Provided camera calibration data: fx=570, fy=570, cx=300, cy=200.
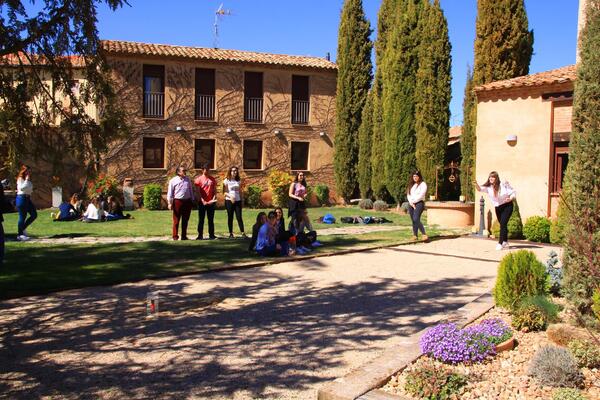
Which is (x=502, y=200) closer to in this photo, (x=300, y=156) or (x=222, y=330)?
(x=222, y=330)

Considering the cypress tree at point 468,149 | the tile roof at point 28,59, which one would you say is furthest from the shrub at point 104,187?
the tile roof at point 28,59

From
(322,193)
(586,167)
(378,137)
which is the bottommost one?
(322,193)

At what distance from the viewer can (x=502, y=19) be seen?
18.5 m

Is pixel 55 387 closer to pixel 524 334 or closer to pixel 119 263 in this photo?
pixel 524 334

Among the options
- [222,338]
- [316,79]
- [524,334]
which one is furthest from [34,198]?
[524,334]

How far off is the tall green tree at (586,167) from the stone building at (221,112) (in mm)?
21020

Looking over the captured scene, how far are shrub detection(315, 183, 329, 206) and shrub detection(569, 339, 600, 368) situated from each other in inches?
866

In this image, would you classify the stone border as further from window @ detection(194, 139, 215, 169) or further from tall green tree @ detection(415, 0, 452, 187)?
window @ detection(194, 139, 215, 169)

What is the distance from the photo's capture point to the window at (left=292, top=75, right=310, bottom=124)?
26.9 m

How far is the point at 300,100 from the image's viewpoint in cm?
2712

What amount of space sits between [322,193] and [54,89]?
20174mm

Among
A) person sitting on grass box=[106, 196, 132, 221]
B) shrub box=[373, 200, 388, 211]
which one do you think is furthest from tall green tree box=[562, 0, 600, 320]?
shrub box=[373, 200, 388, 211]

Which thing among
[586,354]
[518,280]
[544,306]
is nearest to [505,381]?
[586,354]

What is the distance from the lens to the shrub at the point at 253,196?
79.7 feet
